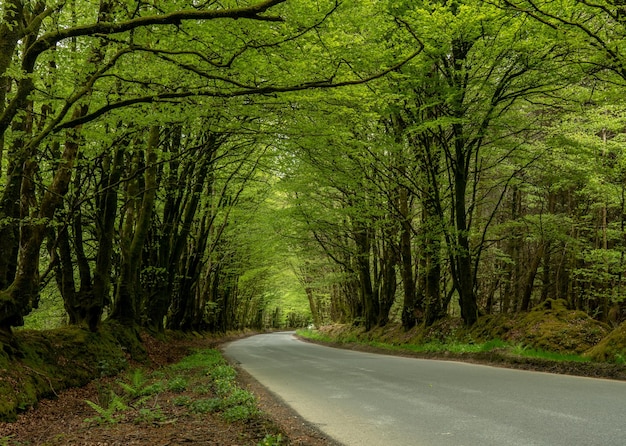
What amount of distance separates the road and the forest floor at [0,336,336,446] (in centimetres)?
43

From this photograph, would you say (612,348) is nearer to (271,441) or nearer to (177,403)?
(271,441)

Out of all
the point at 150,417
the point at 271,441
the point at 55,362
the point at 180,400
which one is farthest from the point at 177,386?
the point at 271,441

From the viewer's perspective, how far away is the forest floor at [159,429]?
4.16m

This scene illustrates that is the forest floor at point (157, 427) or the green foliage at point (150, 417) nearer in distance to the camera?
the forest floor at point (157, 427)

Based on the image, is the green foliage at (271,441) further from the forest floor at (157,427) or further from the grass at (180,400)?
the grass at (180,400)

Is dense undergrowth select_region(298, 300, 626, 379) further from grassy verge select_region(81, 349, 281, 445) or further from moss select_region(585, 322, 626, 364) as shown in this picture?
grassy verge select_region(81, 349, 281, 445)

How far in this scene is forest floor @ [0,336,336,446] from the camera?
416 cm

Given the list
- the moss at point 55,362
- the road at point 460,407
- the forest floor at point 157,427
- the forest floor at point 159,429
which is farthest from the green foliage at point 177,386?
the moss at point 55,362

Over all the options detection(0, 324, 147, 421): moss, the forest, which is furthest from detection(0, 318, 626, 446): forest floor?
the forest

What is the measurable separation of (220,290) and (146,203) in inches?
924

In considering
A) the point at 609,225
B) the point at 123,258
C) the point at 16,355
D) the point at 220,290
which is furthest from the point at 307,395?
the point at 220,290

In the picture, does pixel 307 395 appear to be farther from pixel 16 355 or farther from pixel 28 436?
pixel 16 355

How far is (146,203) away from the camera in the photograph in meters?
13.0

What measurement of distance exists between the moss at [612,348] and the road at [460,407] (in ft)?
4.38
